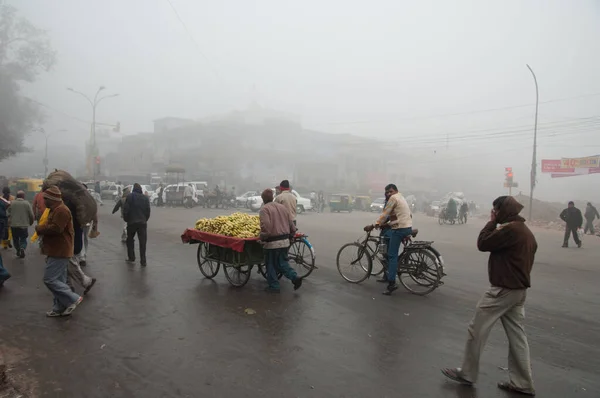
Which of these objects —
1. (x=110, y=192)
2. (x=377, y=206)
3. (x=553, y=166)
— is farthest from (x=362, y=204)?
(x=110, y=192)

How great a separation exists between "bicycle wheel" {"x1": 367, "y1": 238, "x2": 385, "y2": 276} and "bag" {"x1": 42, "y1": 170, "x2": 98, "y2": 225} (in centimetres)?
479

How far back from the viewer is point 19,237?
9227 millimetres

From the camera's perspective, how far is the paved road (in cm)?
352

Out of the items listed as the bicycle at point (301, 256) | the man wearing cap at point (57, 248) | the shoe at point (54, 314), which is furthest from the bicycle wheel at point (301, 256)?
the shoe at point (54, 314)

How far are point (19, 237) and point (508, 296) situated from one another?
33.0 feet

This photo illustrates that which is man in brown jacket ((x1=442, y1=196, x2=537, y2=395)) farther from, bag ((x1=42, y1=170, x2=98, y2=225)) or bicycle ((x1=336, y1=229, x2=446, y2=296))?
bag ((x1=42, y1=170, x2=98, y2=225))

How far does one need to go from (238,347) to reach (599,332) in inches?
183

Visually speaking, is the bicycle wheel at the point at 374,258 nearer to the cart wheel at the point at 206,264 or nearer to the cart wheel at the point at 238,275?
the cart wheel at the point at 238,275

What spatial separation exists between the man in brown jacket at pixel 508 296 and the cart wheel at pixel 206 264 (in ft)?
15.3

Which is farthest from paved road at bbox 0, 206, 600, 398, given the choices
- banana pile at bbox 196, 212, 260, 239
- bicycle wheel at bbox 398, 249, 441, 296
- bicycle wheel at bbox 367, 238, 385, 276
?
banana pile at bbox 196, 212, 260, 239

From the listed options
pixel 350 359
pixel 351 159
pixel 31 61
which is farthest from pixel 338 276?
pixel 351 159

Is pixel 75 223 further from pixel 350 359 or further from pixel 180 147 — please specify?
pixel 180 147

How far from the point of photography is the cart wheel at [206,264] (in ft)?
24.2

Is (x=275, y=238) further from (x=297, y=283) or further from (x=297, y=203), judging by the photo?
(x=297, y=203)
